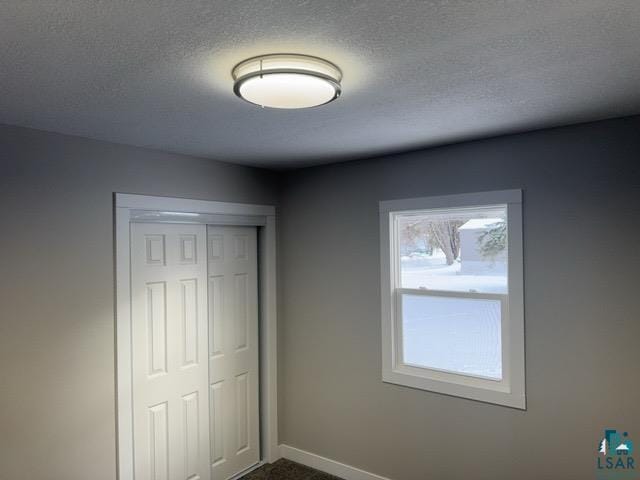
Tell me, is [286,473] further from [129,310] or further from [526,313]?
[526,313]

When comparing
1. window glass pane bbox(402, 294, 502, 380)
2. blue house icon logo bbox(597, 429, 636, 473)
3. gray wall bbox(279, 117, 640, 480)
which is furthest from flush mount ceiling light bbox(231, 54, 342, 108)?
blue house icon logo bbox(597, 429, 636, 473)

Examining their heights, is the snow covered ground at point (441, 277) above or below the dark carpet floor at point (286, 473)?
above

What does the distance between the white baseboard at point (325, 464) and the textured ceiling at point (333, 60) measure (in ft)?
8.36

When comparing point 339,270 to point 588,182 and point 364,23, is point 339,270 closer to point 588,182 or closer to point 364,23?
point 588,182

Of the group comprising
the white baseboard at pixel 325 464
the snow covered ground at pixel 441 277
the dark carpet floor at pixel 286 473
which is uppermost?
the snow covered ground at pixel 441 277

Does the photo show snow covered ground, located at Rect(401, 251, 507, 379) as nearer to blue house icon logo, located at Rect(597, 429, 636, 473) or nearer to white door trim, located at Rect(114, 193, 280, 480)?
blue house icon logo, located at Rect(597, 429, 636, 473)

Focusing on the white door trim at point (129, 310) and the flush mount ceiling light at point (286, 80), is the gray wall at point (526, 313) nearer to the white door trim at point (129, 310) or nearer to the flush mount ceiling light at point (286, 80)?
the white door trim at point (129, 310)

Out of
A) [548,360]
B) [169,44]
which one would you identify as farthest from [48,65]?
Result: [548,360]

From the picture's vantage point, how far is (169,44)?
137cm

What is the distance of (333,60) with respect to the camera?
4.95 ft

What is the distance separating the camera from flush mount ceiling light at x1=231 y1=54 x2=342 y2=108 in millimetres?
1473

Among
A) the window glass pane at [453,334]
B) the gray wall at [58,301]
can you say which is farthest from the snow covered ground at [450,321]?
the gray wall at [58,301]

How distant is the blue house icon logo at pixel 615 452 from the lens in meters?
2.30

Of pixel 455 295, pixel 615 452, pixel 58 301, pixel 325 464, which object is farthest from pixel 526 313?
pixel 58 301
